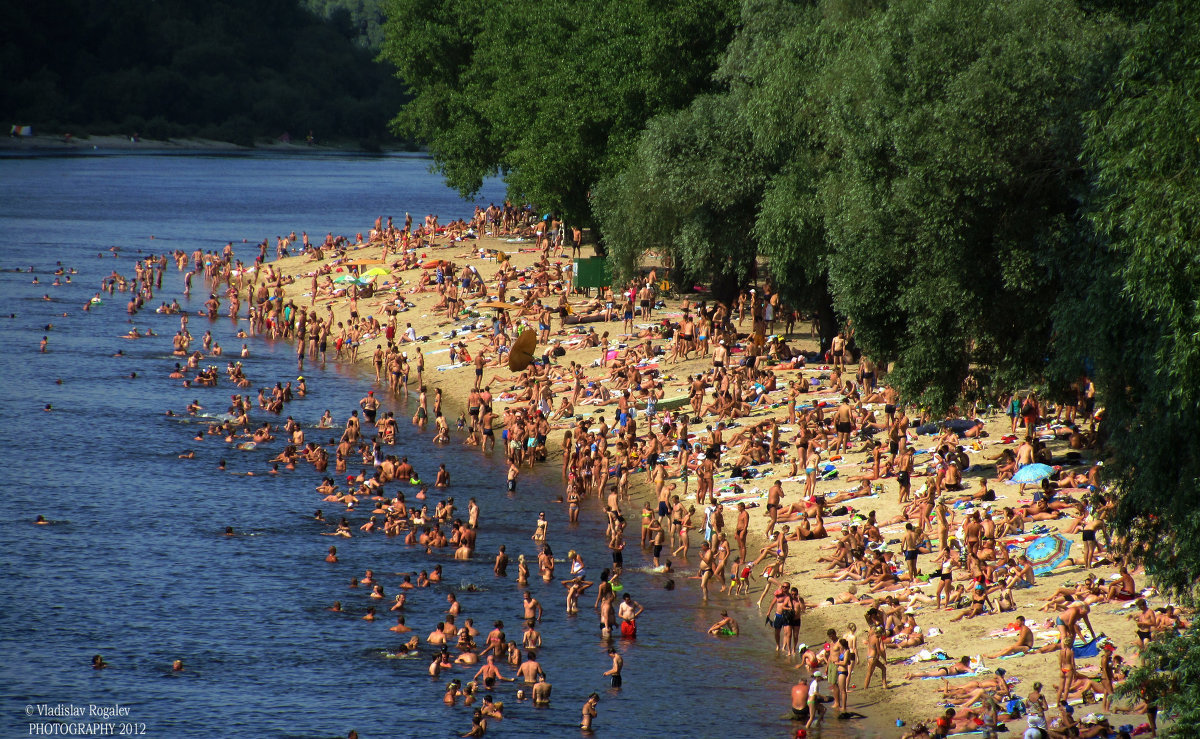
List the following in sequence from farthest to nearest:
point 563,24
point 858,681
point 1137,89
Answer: point 563,24, point 858,681, point 1137,89

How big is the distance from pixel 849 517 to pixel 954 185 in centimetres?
852

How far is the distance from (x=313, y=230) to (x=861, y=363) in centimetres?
7020

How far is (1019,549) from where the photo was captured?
25312mm

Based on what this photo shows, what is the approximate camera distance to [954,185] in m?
24.8

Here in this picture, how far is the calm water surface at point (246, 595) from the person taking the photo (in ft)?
73.5

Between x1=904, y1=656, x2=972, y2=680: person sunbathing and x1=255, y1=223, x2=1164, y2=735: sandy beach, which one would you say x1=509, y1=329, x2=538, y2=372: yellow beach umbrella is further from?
x1=904, y1=656, x2=972, y2=680: person sunbathing

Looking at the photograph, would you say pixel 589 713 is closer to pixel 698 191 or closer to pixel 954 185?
pixel 954 185

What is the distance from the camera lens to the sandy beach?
21.5m

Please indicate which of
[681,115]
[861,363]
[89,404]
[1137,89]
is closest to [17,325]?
[89,404]

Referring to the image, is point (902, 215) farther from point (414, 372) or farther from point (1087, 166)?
point (414, 372)

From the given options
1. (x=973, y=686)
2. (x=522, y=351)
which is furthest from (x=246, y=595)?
(x=522, y=351)

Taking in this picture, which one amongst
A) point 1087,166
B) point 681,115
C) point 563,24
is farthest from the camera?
point 563,24

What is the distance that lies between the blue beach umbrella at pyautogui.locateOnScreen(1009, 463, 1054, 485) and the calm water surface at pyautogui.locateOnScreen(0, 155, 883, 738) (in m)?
7.42

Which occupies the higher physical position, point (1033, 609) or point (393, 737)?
point (1033, 609)
